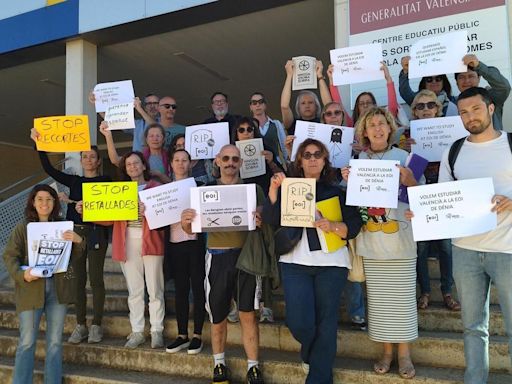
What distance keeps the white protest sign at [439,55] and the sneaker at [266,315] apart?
2.35 m

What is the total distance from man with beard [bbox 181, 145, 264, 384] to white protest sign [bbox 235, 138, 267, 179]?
48 centimetres

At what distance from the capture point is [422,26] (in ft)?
16.3

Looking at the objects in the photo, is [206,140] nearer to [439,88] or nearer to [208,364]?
[208,364]

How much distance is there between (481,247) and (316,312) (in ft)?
3.67

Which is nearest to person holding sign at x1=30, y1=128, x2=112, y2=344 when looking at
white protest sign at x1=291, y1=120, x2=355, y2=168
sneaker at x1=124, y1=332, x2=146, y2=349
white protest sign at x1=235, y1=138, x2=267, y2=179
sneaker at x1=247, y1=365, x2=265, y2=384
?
sneaker at x1=124, y1=332, x2=146, y2=349

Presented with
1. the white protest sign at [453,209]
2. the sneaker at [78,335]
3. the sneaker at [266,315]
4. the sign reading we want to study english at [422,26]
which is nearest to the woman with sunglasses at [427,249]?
the white protest sign at [453,209]

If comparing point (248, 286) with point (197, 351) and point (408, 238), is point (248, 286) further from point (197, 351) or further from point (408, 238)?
point (408, 238)

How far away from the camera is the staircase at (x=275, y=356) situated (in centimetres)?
328

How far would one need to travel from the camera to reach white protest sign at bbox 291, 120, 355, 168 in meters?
3.77

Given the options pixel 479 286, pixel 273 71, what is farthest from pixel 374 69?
pixel 273 71

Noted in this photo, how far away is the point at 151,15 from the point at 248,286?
15.6ft

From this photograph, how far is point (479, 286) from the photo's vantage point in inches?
108

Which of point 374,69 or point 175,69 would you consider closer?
point 374,69

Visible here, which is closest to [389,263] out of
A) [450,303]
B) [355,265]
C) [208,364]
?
[355,265]
